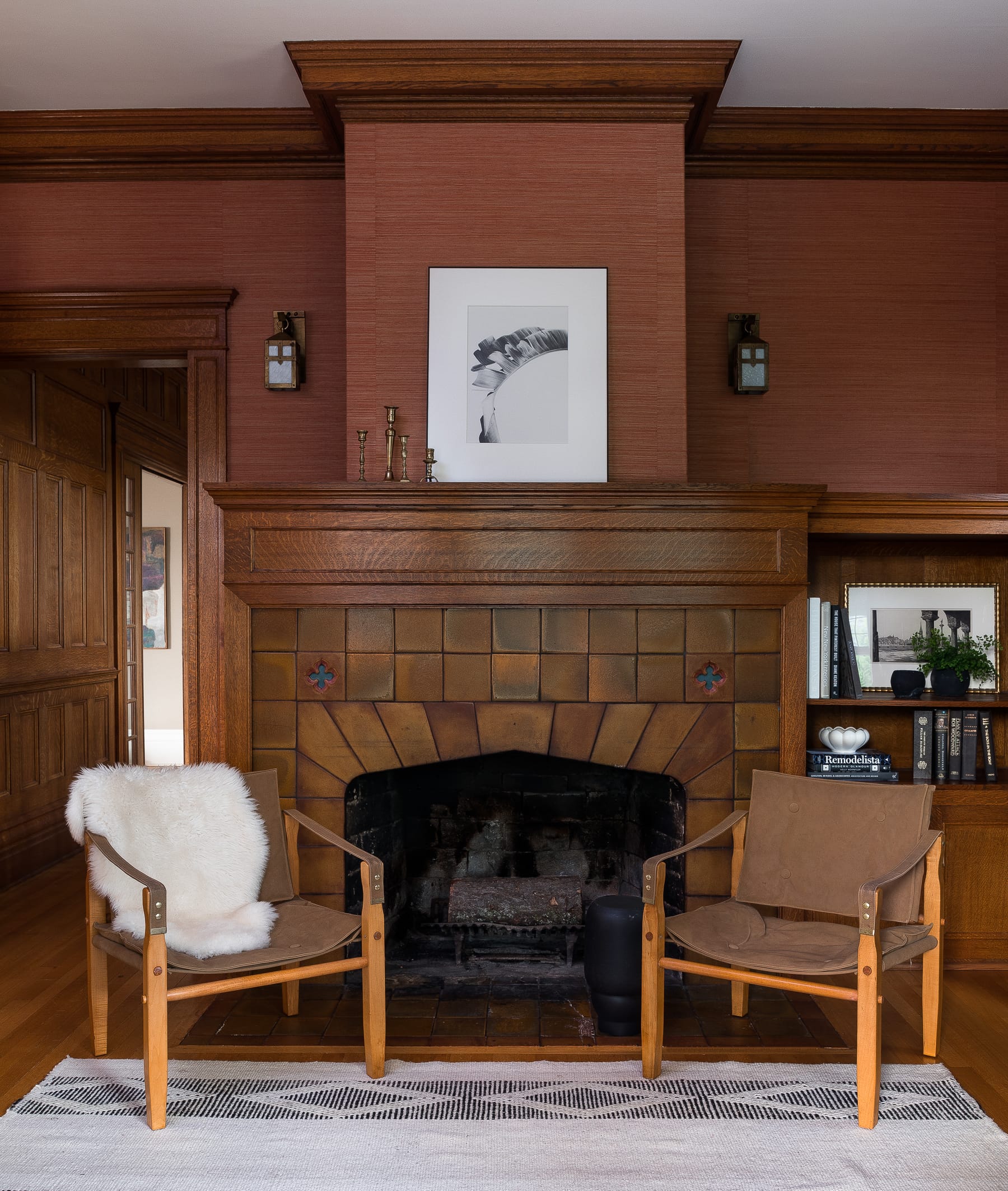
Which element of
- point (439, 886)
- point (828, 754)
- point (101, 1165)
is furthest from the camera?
point (439, 886)

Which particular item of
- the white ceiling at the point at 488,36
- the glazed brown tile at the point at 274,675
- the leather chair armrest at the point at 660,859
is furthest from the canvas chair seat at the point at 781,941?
the white ceiling at the point at 488,36

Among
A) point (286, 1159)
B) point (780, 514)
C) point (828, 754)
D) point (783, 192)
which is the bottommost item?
point (286, 1159)

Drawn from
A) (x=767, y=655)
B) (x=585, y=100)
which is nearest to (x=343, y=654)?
(x=767, y=655)

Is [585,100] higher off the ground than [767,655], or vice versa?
[585,100]

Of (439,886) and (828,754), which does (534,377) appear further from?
(439,886)

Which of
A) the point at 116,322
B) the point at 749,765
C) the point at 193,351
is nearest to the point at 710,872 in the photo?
the point at 749,765

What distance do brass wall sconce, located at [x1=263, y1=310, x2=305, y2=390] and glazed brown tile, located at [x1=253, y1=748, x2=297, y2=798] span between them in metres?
1.36

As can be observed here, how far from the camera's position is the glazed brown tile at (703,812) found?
312 cm

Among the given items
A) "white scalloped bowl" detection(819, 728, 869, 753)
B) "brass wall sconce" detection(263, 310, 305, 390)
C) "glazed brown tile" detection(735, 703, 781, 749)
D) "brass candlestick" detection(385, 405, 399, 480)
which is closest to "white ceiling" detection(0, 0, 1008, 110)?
"brass wall sconce" detection(263, 310, 305, 390)

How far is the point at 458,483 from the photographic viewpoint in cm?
299

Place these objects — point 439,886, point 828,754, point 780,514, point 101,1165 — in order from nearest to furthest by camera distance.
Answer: point 101,1165, point 780,514, point 828,754, point 439,886

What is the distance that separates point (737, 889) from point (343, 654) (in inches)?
56.2

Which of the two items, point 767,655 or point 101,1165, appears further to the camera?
point 767,655

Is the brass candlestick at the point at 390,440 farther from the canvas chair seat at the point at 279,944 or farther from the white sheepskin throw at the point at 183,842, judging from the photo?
the canvas chair seat at the point at 279,944
